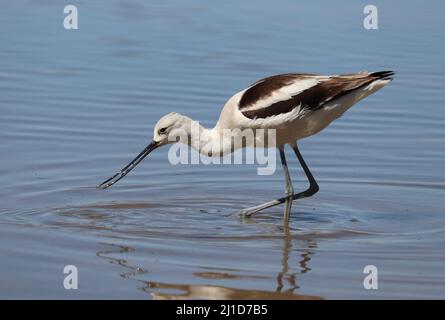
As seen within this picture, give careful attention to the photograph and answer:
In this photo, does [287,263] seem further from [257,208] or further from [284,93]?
[284,93]

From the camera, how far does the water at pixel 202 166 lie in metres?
7.00

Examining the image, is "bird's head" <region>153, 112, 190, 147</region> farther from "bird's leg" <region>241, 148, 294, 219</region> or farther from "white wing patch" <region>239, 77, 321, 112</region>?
"bird's leg" <region>241, 148, 294, 219</region>

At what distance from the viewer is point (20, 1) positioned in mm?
16641

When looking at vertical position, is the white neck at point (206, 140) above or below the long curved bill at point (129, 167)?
above

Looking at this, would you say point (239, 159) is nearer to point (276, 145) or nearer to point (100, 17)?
point (276, 145)

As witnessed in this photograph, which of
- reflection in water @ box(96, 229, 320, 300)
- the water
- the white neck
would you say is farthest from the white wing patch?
reflection in water @ box(96, 229, 320, 300)

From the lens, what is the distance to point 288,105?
835 cm

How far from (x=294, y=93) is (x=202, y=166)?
180 cm

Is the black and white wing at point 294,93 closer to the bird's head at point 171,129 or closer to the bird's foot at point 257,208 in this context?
the bird's head at point 171,129

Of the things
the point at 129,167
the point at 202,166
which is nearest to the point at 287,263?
the point at 129,167

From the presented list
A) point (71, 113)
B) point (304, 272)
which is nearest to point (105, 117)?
point (71, 113)

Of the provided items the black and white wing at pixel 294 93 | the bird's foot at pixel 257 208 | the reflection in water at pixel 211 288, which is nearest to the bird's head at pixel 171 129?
the black and white wing at pixel 294 93
